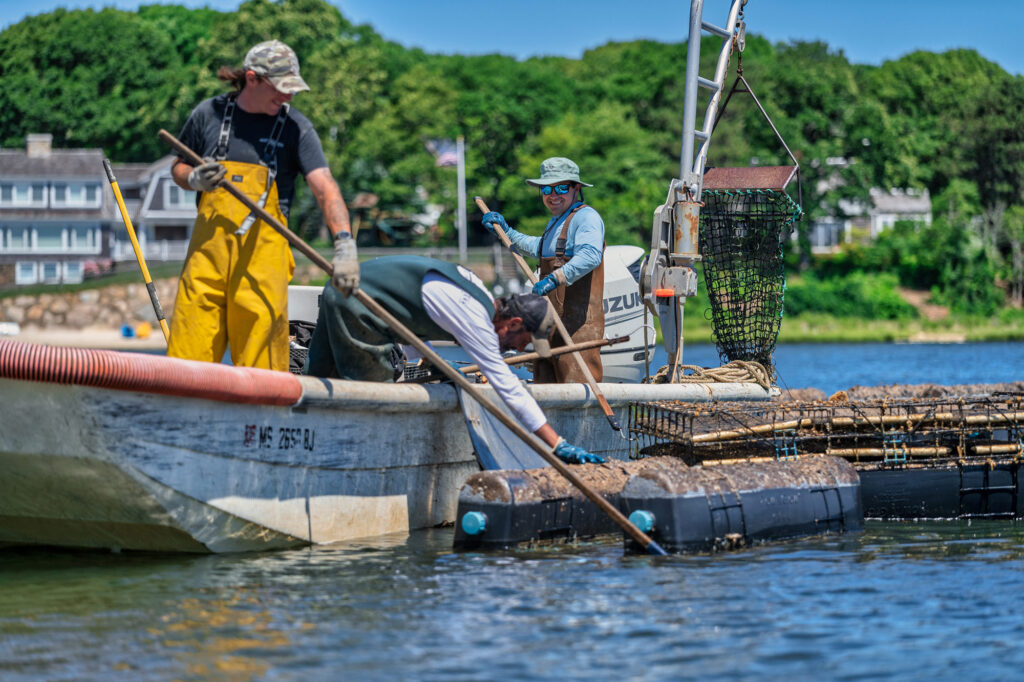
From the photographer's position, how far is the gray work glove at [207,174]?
744 centimetres

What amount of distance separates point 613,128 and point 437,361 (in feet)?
219

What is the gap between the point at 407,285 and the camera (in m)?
8.14

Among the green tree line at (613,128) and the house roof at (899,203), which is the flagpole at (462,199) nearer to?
the green tree line at (613,128)

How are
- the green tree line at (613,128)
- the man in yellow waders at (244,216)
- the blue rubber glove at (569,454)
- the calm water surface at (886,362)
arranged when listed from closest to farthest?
1. the man in yellow waders at (244,216)
2. the blue rubber glove at (569,454)
3. the calm water surface at (886,362)
4. the green tree line at (613,128)

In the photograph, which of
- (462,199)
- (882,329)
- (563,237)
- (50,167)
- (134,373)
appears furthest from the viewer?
(50,167)

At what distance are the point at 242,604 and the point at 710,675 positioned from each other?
2.39 metres

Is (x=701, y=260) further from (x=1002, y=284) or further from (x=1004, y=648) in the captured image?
(x=1002, y=284)

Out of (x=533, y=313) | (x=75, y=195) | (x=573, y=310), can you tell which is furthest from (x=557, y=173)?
(x=75, y=195)

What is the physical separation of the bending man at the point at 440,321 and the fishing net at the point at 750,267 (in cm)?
460

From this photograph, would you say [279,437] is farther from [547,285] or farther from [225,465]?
[547,285]

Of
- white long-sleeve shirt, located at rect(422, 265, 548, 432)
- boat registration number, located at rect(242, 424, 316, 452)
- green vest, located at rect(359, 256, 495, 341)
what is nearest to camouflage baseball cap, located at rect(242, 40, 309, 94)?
green vest, located at rect(359, 256, 495, 341)

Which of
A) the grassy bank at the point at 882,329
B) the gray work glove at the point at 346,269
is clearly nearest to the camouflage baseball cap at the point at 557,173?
the gray work glove at the point at 346,269

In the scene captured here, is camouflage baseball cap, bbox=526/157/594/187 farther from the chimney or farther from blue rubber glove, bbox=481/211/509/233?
the chimney

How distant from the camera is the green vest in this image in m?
8.09
